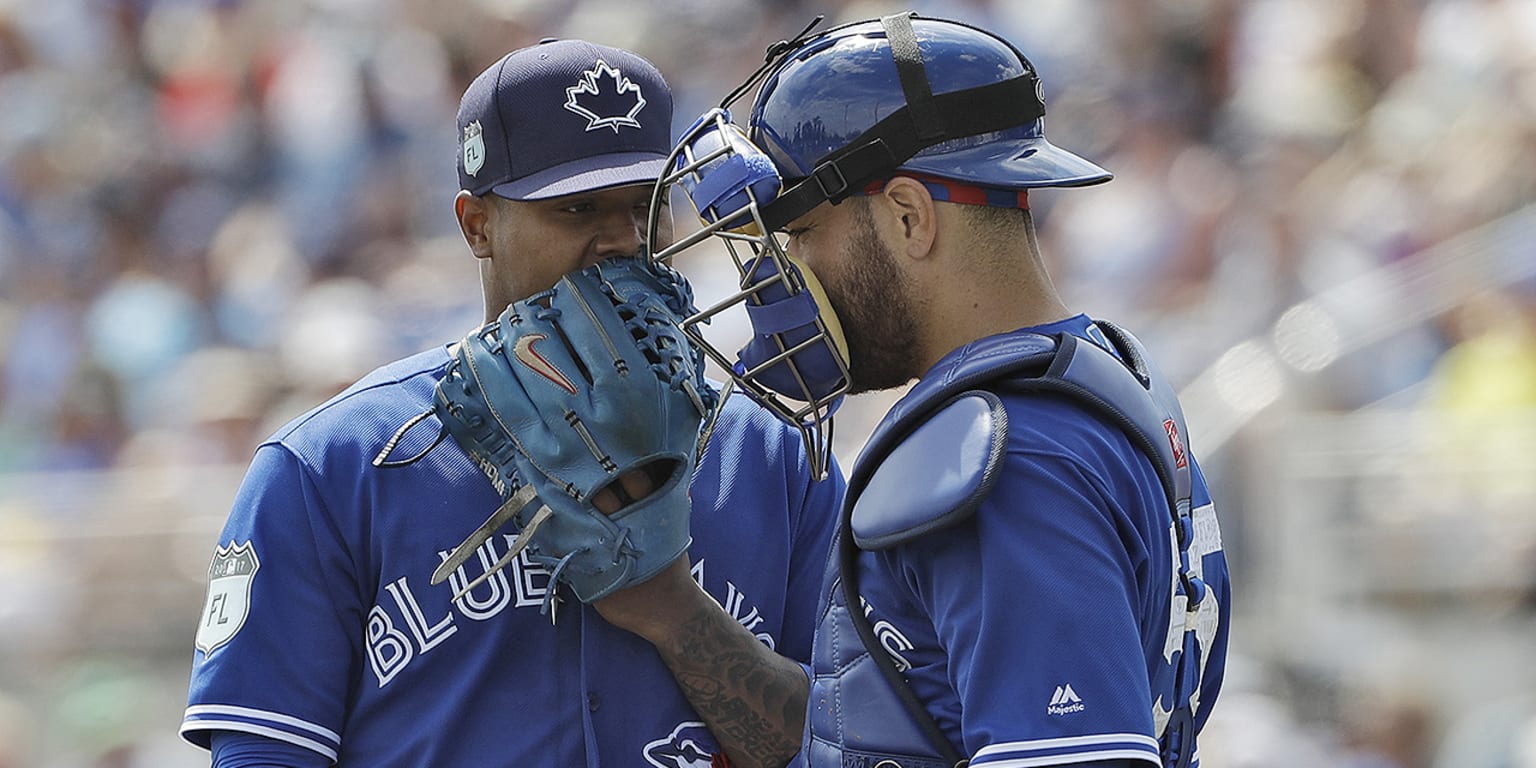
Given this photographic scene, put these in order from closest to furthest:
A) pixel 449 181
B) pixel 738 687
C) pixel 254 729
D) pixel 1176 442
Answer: pixel 1176 442
pixel 254 729
pixel 738 687
pixel 449 181

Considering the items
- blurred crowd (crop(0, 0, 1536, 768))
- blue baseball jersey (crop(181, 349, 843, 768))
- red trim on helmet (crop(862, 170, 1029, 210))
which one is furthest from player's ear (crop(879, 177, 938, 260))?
blurred crowd (crop(0, 0, 1536, 768))

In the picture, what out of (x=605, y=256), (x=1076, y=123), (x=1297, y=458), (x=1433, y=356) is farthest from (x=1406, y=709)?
(x=605, y=256)

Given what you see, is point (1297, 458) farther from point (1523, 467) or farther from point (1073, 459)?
point (1073, 459)

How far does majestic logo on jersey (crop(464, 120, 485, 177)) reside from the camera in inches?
104

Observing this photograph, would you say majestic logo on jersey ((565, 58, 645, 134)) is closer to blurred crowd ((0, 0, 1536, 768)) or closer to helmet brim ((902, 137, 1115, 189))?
helmet brim ((902, 137, 1115, 189))

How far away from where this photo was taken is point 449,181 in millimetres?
8805

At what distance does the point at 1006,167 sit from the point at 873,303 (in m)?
0.22

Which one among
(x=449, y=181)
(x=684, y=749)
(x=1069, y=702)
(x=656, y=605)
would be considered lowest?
(x=684, y=749)

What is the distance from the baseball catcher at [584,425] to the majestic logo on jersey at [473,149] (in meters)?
0.22

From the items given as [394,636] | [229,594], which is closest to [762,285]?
[394,636]

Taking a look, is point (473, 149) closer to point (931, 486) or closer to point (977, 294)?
point (977, 294)

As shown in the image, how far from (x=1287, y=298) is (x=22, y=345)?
559 centimetres

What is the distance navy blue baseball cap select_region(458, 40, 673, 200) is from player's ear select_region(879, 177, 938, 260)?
49cm

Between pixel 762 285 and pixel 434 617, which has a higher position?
pixel 762 285
